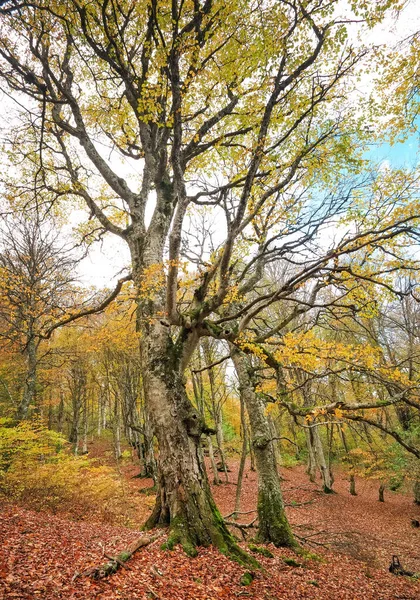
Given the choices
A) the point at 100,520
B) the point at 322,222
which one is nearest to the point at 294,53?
the point at 322,222

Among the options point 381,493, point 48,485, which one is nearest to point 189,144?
point 48,485

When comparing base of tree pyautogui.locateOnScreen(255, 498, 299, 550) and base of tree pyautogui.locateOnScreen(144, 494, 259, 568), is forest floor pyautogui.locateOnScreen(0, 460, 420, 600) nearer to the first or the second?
base of tree pyautogui.locateOnScreen(144, 494, 259, 568)

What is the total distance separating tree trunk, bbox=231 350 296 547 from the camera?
6.35m

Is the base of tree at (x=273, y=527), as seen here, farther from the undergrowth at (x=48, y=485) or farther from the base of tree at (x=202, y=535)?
the undergrowth at (x=48, y=485)

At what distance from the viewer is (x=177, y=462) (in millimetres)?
4621

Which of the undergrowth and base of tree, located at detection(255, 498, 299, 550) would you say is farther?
the undergrowth

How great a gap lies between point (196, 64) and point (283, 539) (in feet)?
28.7

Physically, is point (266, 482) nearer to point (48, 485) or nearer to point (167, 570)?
point (167, 570)

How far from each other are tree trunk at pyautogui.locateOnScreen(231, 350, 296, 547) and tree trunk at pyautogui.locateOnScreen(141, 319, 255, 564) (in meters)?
2.28

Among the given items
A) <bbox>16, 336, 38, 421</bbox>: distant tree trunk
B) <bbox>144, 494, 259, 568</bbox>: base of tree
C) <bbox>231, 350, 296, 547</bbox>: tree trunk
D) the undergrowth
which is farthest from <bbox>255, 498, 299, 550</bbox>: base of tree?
<bbox>16, 336, 38, 421</bbox>: distant tree trunk

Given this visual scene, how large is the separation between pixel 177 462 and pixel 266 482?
317 centimetres

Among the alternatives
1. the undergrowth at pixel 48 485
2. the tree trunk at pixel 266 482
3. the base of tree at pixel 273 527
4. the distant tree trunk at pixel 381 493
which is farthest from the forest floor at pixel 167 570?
the distant tree trunk at pixel 381 493

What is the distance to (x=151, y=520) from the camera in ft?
15.4

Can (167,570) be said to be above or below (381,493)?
above
